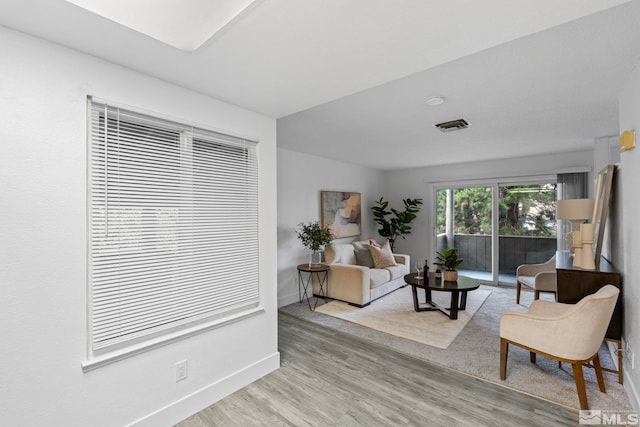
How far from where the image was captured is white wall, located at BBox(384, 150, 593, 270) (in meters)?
4.79

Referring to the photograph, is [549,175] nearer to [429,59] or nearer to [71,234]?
[429,59]

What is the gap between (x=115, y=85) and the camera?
Answer: 66.4 inches

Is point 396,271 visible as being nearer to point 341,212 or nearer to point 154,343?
point 341,212

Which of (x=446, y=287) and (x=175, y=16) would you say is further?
(x=446, y=287)

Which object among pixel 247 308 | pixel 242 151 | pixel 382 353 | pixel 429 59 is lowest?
pixel 382 353

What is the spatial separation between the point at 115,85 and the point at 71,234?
0.88 m

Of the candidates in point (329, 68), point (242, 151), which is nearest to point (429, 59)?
point (329, 68)

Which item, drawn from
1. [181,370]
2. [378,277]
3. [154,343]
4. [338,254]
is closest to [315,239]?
[338,254]

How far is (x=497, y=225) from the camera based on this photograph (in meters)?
5.51

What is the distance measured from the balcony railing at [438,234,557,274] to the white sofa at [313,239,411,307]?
4.51 ft

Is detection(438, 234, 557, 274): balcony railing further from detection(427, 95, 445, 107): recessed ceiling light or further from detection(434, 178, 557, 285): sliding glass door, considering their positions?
detection(427, 95, 445, 107): recessed ceiling light

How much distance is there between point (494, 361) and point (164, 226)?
3.00m

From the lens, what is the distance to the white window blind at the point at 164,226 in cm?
164

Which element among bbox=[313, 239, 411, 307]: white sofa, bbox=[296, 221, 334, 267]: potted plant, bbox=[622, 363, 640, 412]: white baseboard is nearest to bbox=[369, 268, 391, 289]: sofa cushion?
bbox=[313, 239, 411, 307]: white sofa
